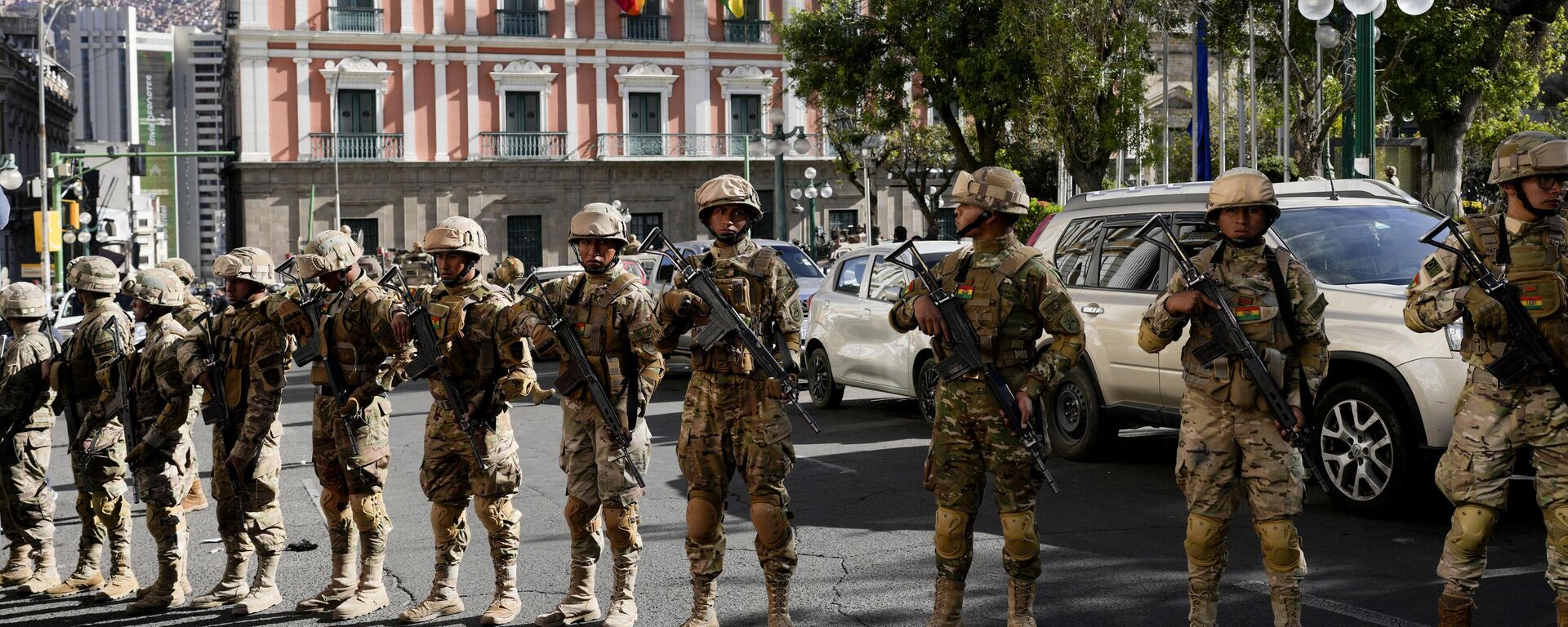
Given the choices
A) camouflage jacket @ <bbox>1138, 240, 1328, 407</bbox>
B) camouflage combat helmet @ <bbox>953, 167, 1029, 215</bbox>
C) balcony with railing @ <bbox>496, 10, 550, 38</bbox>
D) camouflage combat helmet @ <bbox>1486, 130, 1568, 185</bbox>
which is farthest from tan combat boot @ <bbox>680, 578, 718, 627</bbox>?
balcony with railing @ <bbox>496, 10, 550, 38</bbox>

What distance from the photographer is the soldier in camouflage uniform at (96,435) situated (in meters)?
7.16

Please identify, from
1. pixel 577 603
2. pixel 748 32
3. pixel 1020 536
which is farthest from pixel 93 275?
pixel 748 32

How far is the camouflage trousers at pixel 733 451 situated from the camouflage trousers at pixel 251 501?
84.4 inches

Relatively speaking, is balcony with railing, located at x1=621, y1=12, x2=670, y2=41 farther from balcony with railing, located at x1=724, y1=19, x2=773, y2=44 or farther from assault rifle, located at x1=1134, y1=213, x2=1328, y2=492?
assault rifle, located at x1=1134, y1=213, x2=1328, y2=492

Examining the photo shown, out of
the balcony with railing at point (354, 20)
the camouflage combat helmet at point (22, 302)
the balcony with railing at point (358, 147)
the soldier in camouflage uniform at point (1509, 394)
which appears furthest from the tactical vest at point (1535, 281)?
the balcony with railing at point (354, 20)

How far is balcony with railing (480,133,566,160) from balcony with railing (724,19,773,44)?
6572 mm

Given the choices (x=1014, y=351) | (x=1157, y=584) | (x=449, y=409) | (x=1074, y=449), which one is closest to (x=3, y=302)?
(x=449, y=409)

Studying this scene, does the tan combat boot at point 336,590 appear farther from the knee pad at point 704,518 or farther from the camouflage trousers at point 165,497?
the knee pad at point 704,518

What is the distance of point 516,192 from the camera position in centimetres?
4653

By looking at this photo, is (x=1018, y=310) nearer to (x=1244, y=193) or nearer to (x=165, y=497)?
(x=1244, y=193)

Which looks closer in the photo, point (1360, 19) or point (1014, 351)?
point (1014, 351)

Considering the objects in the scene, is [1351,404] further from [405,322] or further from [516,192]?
[516,192]

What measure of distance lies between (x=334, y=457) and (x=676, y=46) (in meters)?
42.5

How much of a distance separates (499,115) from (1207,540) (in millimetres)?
43011
